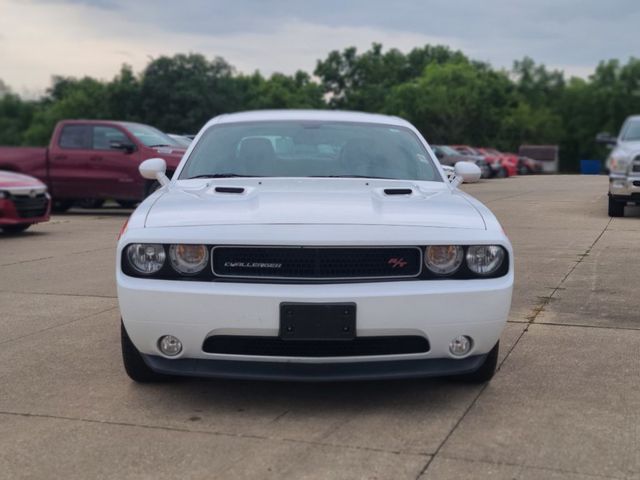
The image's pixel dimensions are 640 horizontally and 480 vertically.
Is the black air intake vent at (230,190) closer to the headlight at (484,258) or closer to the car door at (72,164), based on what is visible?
the headlight at (484,258)

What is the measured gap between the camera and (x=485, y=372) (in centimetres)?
439

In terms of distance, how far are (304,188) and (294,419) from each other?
1278 mm

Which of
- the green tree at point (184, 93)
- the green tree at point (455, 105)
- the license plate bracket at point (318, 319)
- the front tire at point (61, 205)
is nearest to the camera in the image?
the license plate bracket at point (318, 319)

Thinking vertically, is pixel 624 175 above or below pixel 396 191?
below

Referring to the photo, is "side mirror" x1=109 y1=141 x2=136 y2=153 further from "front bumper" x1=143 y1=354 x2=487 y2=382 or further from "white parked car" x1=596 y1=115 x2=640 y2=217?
"front bumper" x1=143 y1=354 x2=487 y2=382

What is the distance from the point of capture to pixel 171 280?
3.93 metres

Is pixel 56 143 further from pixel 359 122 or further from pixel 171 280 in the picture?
pixel 171 280

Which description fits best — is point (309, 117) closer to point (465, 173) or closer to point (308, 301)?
point (465, 173)

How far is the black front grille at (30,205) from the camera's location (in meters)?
12.0

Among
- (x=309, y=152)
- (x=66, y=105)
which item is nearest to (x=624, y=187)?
(x=309, y=152)

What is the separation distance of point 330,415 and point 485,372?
89cm

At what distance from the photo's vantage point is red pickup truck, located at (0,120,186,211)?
15.8 meters

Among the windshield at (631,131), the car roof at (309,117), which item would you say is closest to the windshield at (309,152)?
the car roof at (309,117)

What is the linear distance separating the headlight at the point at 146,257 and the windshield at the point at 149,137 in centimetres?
1209
